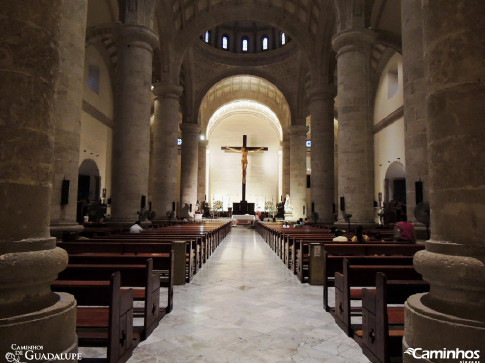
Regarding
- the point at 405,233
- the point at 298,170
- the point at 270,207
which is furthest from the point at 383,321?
the point at 270,207

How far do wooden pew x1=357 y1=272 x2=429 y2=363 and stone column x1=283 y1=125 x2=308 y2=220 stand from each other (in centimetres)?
2412

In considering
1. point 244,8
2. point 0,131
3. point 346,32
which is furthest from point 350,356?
point 244,8

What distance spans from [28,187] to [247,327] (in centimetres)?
298

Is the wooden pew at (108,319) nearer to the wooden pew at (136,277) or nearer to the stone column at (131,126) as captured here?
the wooden pew at (136,277)

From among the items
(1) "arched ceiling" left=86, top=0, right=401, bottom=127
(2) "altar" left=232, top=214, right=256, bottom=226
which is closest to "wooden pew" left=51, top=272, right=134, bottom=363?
(1) "arched ceiling" left=86, top=0, right=401, bottom=127

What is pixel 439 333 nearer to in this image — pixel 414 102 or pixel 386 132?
pixel 414 102

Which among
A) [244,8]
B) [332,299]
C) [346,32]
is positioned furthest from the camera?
[244,8]

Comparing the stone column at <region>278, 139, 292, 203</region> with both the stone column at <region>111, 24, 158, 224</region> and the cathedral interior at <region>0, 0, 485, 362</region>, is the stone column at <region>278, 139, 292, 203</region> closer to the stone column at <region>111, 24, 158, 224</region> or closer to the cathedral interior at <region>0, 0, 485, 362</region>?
the cathedral interior at <region>0, 0, 485, 362</region>

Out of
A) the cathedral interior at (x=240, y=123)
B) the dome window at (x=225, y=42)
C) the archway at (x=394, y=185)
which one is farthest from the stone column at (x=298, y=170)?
the dome window at (x=225, y=42)

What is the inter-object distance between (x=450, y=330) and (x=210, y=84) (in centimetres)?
2857

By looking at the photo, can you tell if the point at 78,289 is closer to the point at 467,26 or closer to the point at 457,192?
the point at 457,192

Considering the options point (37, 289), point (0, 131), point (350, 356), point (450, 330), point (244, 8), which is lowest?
point (350, 356)

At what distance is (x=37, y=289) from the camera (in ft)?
8.68

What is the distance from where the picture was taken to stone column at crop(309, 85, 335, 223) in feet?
61.6
